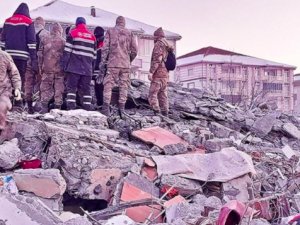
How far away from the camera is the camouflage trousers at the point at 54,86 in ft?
31.9

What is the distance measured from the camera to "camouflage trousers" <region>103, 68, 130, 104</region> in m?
9.88

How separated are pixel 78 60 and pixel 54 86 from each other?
29.4 inches

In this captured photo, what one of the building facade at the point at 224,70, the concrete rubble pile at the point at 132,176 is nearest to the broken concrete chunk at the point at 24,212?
the concrete rubble pile at the point at 132,176

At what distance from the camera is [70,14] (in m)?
32.0

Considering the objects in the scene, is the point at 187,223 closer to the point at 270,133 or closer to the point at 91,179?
the point at 91,179

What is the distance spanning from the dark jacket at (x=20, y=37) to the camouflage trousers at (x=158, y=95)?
238 cm

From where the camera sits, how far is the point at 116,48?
993 cm

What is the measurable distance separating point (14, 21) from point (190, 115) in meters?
4.17

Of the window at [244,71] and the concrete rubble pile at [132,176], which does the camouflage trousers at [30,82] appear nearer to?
the concrete rubble pile at [132,176]

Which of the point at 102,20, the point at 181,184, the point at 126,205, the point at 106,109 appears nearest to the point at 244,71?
the point at 102,20

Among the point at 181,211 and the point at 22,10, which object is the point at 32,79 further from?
the point at 181,211

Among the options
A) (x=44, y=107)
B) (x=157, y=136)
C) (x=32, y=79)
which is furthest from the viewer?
(x=32, y=79)

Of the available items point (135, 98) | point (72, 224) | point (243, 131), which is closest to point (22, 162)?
point (72, 224)

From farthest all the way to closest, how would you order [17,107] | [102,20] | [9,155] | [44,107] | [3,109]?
1. [102,20]
2. [44,107]
3. [17,107]
4. [3,109]
5. [9,155]
